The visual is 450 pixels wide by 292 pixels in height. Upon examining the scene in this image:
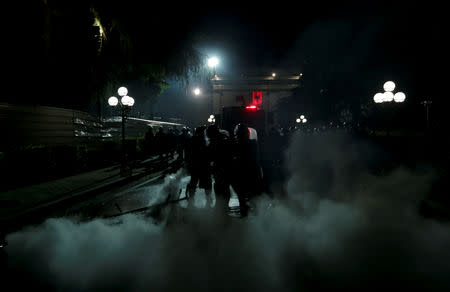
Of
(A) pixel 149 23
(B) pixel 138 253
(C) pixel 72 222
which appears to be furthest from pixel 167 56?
(B) pixel 138 253

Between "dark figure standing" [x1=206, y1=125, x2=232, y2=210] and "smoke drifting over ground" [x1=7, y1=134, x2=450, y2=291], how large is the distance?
1.19ft

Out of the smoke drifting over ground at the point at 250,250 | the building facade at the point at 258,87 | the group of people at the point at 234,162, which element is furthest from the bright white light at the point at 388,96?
the building facade at the point at 258,87

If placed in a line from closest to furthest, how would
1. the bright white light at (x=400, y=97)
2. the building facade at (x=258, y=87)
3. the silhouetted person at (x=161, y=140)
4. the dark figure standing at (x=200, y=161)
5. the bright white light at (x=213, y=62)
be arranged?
the dark figure standing at (x=200, y=161) → the bright white light at (x=213, y=62) → the bright white light at (x=400, y=97) → the silhouetted person at (x=161, y=140) → the building facade at (x=258, y=87)

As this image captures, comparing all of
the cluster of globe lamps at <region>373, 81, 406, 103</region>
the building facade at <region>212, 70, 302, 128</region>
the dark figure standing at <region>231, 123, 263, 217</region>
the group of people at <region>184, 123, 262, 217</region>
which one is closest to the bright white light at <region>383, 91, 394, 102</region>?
the cluster of globe lamps at <region>373, 81, 406, 103</region>

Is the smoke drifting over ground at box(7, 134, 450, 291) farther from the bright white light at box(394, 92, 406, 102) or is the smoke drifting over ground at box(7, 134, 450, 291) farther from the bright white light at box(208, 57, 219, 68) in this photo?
the bright white light at box(394, 92, 406, 102)

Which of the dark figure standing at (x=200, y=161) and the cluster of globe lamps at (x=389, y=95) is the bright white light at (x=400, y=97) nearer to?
the cluster of globe lamps at (x=389, y=95)

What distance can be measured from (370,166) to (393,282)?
11.1m

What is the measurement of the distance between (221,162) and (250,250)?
1.85 meters

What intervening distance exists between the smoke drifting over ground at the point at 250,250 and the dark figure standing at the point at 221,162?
1.19ft

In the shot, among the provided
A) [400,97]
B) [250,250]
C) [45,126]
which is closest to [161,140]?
[45,126]

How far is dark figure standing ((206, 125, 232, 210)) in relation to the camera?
16.8ft

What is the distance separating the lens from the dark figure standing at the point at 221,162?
5.11 m

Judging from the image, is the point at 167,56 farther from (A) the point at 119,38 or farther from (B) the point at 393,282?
(B) the point at 393,282

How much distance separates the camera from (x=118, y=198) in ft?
24.5
